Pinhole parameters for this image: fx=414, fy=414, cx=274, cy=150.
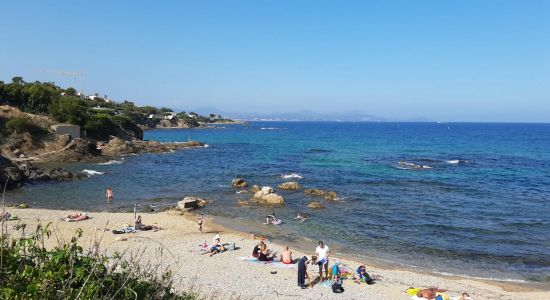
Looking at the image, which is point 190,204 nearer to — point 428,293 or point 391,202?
point 391,202

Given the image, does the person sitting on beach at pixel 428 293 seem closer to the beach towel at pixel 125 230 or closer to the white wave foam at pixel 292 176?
the beach towel at pixel 125 230

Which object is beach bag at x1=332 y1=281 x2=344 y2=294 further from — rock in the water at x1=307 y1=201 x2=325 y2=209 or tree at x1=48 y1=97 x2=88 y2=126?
tree at x1=48 y1=97 x2=88 y2=126

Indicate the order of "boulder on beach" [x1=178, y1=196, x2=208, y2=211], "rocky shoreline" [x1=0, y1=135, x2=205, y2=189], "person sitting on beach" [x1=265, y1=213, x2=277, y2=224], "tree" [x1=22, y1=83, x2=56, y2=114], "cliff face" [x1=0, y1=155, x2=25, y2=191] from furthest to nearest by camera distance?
1. "tree" [x1=22, y1=83, x2=56, y2=114]
2. "rocky shoreline" [x1=0, y1=135, x2=205, y2=189]
3. "cliff face" [x1=0, y1=155, x2=25, y2=191]
4. "boulder on beach" [x1=178, y1=196, x2=208, y2=211]
5. "person sitting on beach" [x1=265, y1=213, x2=277, y2=224]

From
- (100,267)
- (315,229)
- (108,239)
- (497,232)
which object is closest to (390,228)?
(315,229)

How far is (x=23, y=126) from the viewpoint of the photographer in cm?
6159

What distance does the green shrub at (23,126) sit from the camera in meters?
60.6

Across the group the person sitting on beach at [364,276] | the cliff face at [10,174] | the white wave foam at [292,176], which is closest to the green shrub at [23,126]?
the cliff face at [10,174]

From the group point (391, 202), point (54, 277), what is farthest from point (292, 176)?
point (54, 277)

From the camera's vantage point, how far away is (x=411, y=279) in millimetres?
19719

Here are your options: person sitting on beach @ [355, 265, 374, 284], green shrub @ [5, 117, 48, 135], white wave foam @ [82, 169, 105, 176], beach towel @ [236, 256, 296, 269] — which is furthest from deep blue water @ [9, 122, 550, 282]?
green shrub @ [5, 117, 48, 135]

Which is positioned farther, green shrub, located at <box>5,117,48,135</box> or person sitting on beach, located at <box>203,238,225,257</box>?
green shrub, located at <box>5,117,48,135</box>

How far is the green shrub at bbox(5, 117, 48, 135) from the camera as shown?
60594 millimetres

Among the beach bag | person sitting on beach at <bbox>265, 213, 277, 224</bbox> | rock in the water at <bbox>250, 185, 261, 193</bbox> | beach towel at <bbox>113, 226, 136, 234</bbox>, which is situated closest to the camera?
the beach bag

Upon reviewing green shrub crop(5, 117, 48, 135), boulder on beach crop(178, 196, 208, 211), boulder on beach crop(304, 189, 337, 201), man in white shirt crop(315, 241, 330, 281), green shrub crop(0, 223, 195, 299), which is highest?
green shrub crop(0, 223, 195, 299)
